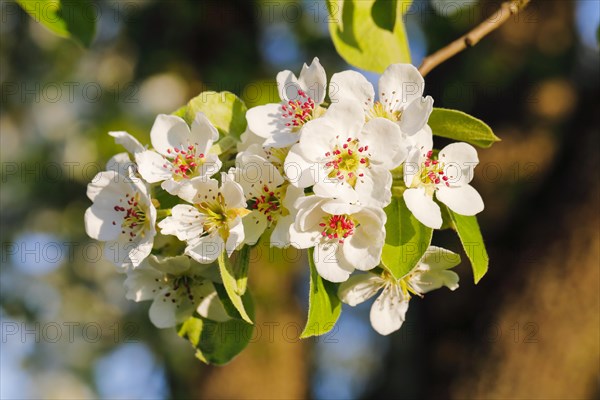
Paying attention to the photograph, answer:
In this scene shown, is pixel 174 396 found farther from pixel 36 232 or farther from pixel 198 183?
pixel 198 183

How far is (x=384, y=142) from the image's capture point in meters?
1.08

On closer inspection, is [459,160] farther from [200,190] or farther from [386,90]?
[200,190]

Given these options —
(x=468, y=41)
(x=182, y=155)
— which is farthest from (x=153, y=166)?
(x=468, y=41)

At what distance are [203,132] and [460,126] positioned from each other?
1.46 feet

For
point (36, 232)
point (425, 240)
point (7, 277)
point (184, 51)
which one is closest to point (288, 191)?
point (425, 240)

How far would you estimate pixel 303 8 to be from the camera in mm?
4570

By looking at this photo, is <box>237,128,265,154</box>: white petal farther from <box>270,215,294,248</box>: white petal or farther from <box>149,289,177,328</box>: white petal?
<box>149,289,177,328</box>: white petal

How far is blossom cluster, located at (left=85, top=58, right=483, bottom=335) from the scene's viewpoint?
1.06 metres

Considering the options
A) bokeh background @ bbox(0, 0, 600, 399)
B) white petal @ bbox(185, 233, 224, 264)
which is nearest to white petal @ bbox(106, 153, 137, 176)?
white petal @ bbox(185, 233, 224, 264)

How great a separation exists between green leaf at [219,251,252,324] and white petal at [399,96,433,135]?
1.19ft

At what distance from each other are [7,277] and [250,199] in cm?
460

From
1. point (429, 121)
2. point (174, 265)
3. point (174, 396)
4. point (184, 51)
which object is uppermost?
point (429, 121)

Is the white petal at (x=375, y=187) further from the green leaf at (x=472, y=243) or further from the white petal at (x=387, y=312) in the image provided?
the white petal at (x=387, y=312)

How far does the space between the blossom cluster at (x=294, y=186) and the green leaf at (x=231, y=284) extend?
18mm
